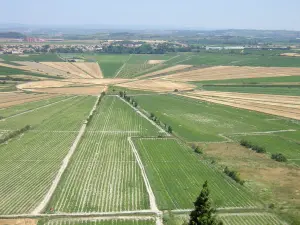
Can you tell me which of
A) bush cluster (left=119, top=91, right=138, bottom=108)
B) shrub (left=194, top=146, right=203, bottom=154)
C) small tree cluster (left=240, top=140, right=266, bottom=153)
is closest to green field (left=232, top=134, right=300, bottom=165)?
small tree cluster (left=240, top=140, right=266, bottom=153)

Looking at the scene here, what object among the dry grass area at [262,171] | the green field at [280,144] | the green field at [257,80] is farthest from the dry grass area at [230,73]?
the dry grass area at [262,171]

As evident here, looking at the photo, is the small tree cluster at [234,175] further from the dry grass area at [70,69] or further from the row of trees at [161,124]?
the dry grass area at [70,69]

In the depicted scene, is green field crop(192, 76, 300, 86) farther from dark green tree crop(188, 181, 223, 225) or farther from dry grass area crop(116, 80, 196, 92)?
dark green tree crop(188, 181, 223, 225)

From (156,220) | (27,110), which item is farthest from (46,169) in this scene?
(27,110)

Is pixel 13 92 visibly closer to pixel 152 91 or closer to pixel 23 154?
pixel 152 91

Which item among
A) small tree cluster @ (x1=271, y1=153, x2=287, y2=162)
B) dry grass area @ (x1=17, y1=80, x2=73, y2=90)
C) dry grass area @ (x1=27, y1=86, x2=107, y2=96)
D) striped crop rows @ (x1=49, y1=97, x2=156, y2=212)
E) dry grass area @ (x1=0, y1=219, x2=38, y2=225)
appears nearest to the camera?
dry grass area @ (x1=0, y1=219, x2=38, y2=225)

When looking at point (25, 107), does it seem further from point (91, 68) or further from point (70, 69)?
point (91, 68)
